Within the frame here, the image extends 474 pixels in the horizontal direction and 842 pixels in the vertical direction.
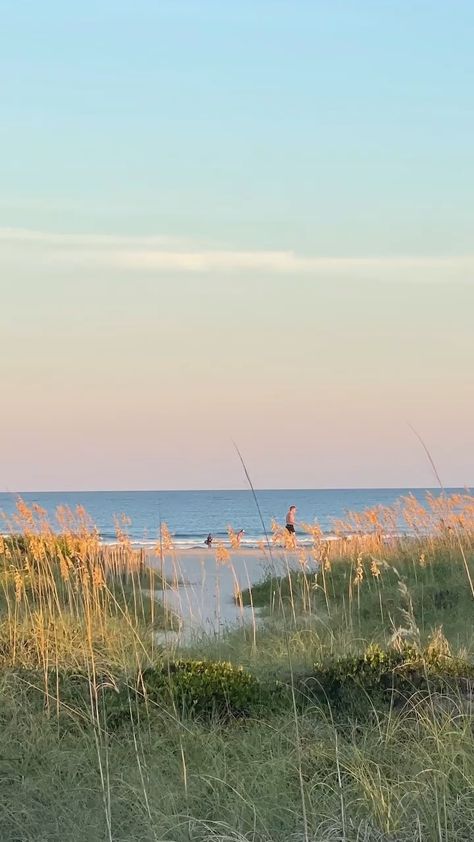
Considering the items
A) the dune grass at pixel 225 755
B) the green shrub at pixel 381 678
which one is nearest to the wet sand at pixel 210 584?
the dune grass at pixel 225 755

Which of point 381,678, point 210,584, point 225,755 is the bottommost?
point 225,755

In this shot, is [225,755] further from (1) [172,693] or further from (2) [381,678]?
(2) [381,678]

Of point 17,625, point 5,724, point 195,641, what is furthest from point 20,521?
point 5,724

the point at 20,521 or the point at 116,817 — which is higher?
the point at 20,521

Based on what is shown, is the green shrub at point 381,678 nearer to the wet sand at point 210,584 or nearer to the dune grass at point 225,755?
the dune grass at point 225,755

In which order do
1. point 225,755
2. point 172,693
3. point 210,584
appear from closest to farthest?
point 225,755 → point 172,693 → point 210,584

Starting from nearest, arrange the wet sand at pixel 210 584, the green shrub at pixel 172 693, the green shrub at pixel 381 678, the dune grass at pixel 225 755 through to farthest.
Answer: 1. the dune grass at pixel 225 755
2. the green shrub at pixel 172 693
3. the green shrub at pixel 381 678
4. the wet sand at pixel 210 584

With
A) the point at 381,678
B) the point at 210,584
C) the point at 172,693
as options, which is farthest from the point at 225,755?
the point at 210,584

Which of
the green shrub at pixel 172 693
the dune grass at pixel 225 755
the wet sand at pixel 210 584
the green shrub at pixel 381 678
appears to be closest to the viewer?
the dune grass at pixel 225 755

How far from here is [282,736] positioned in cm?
564

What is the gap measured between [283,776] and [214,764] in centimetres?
37

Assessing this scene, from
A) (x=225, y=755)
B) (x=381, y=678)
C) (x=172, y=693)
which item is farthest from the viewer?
(x=381, y=678)

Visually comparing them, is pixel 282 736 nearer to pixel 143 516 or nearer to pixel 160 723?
pixel 160 723

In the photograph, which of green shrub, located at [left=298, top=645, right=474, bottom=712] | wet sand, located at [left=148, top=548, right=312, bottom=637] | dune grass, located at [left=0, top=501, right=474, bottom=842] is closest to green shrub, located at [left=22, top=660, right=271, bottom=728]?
dune grass, located at [left=0, top=501, right=474, bottom=842]
